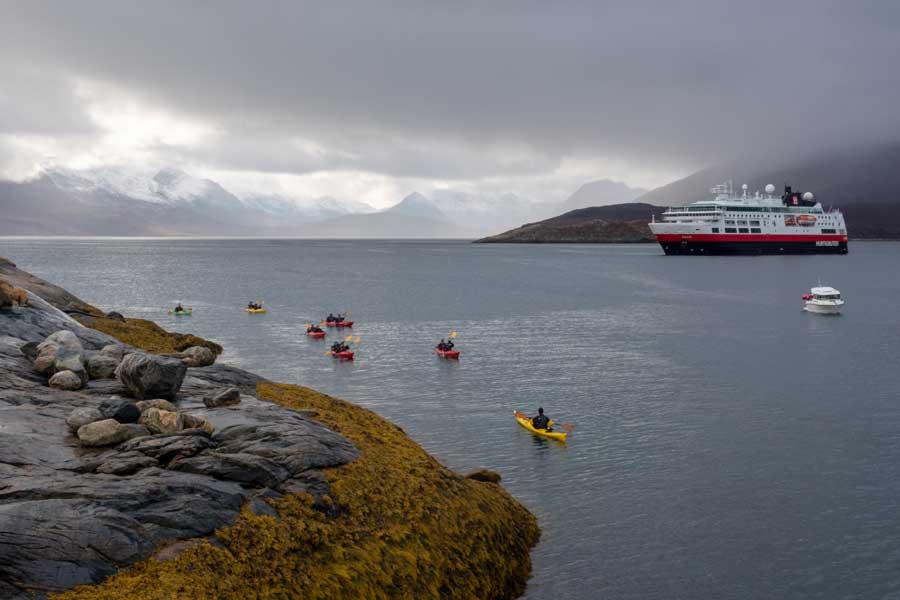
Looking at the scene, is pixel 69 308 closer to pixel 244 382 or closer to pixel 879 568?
pixel 244 382

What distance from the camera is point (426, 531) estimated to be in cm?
1977

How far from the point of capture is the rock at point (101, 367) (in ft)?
81.1

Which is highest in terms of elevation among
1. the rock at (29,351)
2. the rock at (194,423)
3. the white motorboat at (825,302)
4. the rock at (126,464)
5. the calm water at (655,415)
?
the rock at (29,351)

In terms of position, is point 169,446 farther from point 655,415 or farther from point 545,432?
point 655,415

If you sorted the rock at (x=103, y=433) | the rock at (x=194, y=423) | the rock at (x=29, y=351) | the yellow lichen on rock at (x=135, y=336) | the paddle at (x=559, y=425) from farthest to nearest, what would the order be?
the yellow lichen on rock at (x=135, y=336), the paddle at (x=559, y=425), the rock at (x=29, y=351), the rock at (x=194, y=423), the rock at (x=103, y=433)

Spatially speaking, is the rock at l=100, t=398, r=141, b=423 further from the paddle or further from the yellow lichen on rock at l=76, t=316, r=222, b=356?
the paddle

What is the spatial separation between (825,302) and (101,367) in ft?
294

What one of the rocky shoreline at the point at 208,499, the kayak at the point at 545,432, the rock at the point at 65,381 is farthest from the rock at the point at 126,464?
the kayak at the point at 545,432

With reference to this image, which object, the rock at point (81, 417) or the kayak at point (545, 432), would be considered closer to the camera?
the rock at point (81, 417)

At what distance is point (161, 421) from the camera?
19.3 m

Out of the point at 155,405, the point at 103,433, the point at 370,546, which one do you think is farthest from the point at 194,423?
the point at 370,546

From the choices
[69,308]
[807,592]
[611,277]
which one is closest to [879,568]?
[807,592]

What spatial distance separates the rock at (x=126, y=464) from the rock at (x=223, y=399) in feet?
17.2

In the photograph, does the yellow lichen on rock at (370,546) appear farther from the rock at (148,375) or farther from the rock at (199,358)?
the rock at (199,358)
